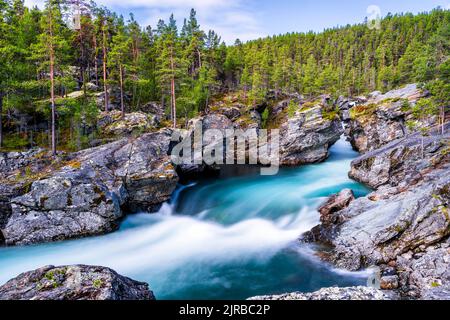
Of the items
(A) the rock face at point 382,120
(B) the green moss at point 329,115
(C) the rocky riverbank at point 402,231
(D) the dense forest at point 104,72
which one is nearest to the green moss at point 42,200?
(D) the dense forest at point 104,72

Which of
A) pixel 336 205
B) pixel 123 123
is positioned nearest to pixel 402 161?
pixel 336 205

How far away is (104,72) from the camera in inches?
1453

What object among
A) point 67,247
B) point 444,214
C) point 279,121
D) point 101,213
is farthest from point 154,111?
point 444,214

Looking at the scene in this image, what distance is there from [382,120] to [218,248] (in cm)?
3294

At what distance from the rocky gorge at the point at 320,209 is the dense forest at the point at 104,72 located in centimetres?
475

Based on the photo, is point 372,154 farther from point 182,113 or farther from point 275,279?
point 182,113

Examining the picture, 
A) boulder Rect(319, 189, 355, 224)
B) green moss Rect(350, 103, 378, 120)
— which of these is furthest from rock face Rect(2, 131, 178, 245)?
green moss Rect(350, 103, 378, 120)

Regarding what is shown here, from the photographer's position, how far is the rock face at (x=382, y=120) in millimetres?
38188

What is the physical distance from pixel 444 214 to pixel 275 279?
1018 cm

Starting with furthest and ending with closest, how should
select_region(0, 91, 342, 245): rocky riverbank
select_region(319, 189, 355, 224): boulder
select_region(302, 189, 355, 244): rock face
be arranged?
select_region(319, 189, 355, 224): boulder
select_region(0, 91, 342, 245): rocky riverbank
select_region(302, 189, 355, 244): rock face

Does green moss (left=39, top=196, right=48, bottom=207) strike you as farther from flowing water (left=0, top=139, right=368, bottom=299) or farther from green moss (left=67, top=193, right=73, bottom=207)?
flowing water (left=0, top=139, right=368, bottom=299)

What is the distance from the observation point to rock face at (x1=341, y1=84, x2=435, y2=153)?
38188mm

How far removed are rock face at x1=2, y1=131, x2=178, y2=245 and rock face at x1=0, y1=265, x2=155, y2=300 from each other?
12.5 m

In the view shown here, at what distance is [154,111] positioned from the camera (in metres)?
42.9
